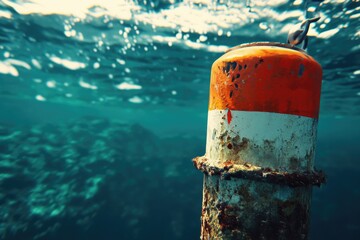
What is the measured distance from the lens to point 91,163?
16062 millimetres

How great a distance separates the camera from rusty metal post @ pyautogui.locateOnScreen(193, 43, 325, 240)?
182cm

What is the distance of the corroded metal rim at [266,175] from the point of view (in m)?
1.77

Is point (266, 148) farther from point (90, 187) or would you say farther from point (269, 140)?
point (90, 187)

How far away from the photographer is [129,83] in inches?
877

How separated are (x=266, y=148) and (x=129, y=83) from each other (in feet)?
70.2

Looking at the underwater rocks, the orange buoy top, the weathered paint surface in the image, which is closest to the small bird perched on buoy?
the orange buoy top

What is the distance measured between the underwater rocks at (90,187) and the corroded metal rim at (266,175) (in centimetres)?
1243

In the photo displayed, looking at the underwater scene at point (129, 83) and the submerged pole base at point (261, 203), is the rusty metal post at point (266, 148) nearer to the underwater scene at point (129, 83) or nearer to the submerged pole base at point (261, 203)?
the submerged pole base at point (261, 203)

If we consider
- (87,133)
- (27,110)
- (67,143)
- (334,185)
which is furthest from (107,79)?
(27,110)

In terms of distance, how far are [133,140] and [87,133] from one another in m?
3.75

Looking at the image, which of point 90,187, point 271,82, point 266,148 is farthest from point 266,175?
point 90,187

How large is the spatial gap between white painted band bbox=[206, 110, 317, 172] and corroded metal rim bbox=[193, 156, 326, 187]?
0.06m

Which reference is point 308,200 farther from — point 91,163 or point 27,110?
point 27,110

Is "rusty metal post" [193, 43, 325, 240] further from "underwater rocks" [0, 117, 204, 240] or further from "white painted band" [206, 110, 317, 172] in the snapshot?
"underwater rocks" [0, 117, 204, 240]
